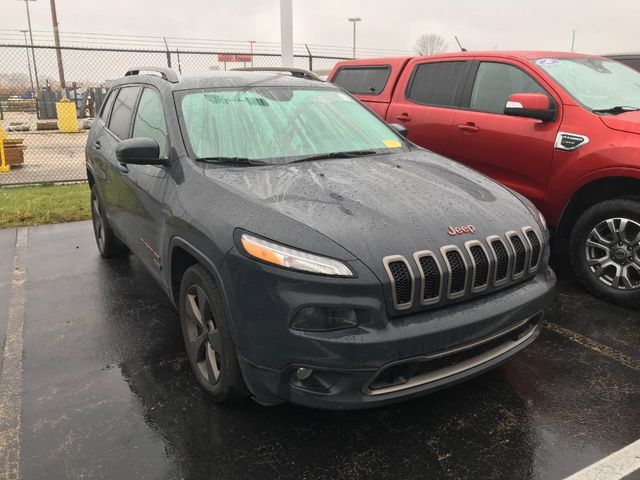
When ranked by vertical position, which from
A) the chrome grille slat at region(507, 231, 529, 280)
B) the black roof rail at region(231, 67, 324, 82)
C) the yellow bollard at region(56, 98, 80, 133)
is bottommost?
the yellow bollard at region(56, 98, 80, 133)

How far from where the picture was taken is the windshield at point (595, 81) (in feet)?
14.4

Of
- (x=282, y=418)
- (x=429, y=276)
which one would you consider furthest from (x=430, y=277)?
(x=282, y=418)

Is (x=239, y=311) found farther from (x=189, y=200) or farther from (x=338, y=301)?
(x=189, y=200)

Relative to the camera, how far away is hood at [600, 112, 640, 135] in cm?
386

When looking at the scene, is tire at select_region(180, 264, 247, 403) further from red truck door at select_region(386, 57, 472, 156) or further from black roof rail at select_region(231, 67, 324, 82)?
red truck door at select_region(386, 57, 472, 156)

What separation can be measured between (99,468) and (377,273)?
1532 mm

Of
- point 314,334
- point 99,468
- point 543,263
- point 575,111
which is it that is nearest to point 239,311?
point 314,334

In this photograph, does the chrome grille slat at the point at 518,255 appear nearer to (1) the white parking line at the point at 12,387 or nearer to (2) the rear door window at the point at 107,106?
(1) the white parking line at the point at 12,387

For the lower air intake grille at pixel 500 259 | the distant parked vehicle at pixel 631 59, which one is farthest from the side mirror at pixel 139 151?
the distant parked vehicle at pixel 631 59

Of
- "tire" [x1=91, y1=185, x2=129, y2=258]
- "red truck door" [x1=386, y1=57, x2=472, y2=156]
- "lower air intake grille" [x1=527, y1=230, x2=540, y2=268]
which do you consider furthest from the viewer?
"red truck door" [x1=386, y1=57, x2=472, y2=156]

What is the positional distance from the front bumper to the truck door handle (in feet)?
9.17

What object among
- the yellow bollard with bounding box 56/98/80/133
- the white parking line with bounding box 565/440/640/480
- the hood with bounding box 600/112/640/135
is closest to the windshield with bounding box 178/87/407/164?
the hood with bounding box 600/112/640/135

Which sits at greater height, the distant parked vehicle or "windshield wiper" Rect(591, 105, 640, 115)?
the distant parked vehicle

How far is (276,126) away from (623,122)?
102 inches
